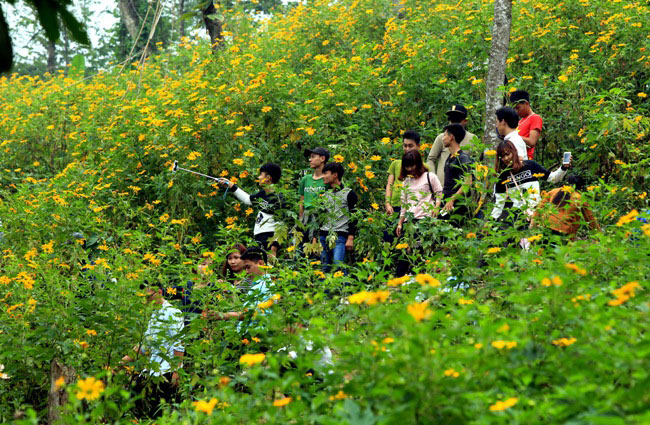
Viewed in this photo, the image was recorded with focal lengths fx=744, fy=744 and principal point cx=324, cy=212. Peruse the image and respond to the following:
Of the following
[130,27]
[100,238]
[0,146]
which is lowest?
[100,238]

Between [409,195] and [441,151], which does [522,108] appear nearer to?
[441,151]

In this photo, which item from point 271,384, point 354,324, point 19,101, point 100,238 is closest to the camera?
point 271,384

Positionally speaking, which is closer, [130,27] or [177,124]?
[177,124]

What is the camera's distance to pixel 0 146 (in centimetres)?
1130

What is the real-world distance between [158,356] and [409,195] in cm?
276

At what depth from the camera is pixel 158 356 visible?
4.62 meters

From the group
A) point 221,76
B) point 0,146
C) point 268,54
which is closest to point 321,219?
point 221,76

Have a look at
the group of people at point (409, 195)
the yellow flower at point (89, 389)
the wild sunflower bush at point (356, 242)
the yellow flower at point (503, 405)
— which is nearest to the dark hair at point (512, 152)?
the group of people at point (409, 195)

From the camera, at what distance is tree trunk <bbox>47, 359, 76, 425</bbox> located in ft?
15.1

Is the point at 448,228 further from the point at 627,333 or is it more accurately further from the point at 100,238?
the point at 100,238

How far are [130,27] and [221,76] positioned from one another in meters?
8.97

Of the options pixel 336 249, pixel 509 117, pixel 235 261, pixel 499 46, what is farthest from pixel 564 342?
pixel 499 46

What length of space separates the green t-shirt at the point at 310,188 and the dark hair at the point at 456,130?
122 cm

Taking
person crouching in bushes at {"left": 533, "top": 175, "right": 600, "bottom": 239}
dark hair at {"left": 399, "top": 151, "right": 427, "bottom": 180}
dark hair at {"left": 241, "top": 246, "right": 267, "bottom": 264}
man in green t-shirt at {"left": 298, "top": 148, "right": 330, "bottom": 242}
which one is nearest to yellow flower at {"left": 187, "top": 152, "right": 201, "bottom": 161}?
man in green t-shirt at {"left": 298, "top": 148, "right": 330, "bottom": 242}
